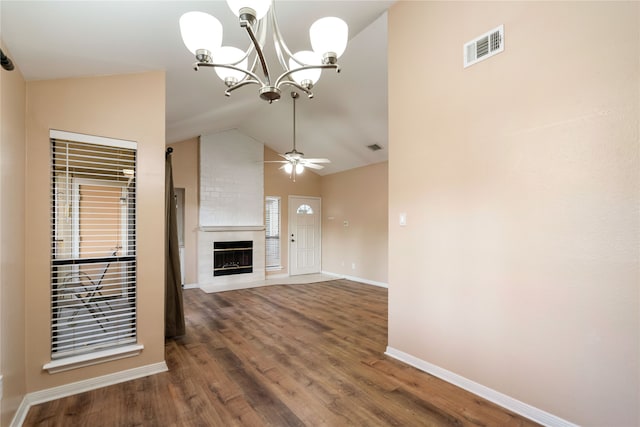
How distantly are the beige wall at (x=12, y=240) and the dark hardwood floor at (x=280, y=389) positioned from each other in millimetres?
358

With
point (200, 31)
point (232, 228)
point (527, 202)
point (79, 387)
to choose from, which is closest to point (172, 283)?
point (79, 387)

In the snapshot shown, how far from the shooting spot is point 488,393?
7.18 feet

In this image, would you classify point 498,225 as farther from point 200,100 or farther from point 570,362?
point 200,100

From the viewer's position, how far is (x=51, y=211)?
7.27 ft

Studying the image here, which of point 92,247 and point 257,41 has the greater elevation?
point 257,41

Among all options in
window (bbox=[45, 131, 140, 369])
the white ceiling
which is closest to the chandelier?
the white ceiling

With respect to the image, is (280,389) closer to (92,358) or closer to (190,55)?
(92,358)

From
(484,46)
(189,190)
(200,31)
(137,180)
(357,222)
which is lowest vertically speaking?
(357,222)

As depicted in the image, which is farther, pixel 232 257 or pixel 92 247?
pixel 232 257

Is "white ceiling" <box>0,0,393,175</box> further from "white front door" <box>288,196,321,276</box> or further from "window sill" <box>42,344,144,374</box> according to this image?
"white front door" <box>288,196,321,276</box>

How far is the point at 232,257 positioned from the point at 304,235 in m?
1.97

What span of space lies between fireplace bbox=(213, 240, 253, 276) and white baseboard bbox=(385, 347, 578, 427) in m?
4.66

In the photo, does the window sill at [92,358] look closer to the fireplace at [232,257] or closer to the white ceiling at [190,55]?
the white ceiling at [190,55]

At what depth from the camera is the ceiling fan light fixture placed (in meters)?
1.47
